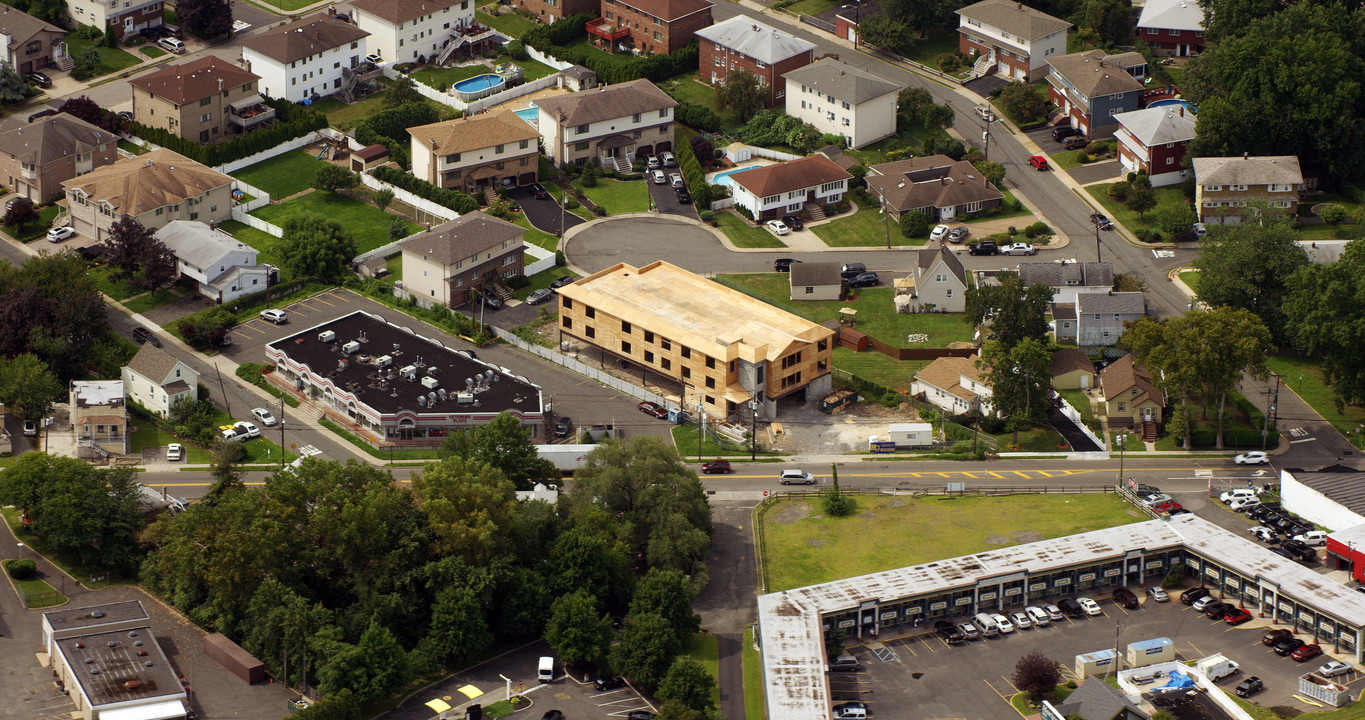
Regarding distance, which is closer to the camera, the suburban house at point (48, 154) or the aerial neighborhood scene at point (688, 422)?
the aerial neighborhood scene at point (688, 422)

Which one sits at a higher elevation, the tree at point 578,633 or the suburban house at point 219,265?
the suburban house at point 219,265

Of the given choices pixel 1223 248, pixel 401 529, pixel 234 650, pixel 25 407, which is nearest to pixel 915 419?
pixel 1223 248

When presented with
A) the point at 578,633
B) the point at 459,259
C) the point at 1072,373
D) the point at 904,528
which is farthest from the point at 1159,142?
the point at 578,633

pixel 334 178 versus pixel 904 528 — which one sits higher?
pixel 334 178

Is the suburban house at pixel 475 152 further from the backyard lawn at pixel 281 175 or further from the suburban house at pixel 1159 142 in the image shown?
the suburban house at pixel 1159 142

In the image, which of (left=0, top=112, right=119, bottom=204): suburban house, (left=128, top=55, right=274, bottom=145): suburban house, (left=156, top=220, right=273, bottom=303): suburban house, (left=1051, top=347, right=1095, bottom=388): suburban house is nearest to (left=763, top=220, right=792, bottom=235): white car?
(left=1051, top=347, right=1095, bottom=388): suburban house

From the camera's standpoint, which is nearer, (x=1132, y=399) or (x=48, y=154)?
(x=1132, y=399)

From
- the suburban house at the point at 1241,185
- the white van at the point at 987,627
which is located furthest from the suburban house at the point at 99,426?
the suburban house at the point at 1241,185

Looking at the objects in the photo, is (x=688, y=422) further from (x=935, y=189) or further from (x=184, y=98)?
(x=184, y=98)
